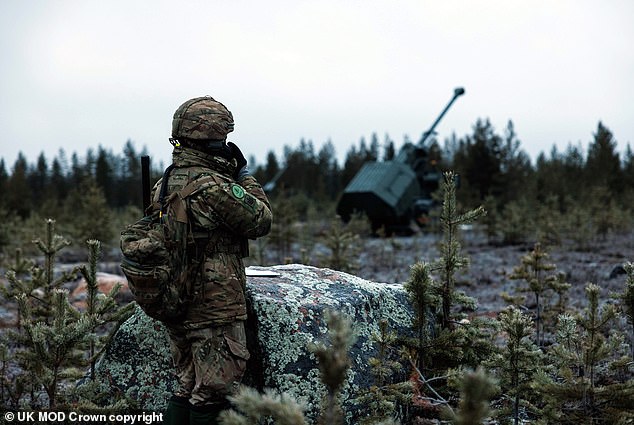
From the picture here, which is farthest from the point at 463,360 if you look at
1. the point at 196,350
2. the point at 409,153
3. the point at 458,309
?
the point at 409,153

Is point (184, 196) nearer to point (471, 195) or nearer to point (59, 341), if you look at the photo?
point (59, 341)

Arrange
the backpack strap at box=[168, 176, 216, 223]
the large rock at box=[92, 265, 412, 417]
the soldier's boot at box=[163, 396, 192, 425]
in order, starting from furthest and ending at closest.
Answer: the large rock at box=[92, 265, 412, 417]
the soldier's boot at box=[163, 396, 192, 425]
the backpack strap at box=[168, 176, 216, 223]

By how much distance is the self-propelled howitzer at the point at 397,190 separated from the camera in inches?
806

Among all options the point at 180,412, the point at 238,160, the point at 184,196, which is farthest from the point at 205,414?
the point at 238,160

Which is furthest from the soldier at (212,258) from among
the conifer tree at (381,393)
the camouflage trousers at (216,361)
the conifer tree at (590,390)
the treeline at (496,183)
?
the treeline at (496,183)

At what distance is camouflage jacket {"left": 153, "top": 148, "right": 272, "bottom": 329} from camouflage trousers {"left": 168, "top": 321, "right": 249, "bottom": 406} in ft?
0.25

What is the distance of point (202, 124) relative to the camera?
3.63 metres

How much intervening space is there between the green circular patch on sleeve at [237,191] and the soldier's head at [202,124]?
0.34 meters

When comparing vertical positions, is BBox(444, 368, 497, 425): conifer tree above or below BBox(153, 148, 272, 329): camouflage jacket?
below

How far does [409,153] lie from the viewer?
73.4ft

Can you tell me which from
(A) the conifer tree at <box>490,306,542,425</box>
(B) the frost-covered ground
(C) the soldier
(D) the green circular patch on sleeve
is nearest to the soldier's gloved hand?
(C) the soldier

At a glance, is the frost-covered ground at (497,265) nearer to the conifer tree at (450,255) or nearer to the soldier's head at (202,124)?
the conifer tree at (450,255)

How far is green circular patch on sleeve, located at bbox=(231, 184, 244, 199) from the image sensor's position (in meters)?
3.48

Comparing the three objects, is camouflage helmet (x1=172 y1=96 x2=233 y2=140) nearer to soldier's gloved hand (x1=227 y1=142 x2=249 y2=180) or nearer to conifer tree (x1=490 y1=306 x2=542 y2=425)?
soldier's gloved hand (x1=227 y1=142 x2=249 y2=180)
